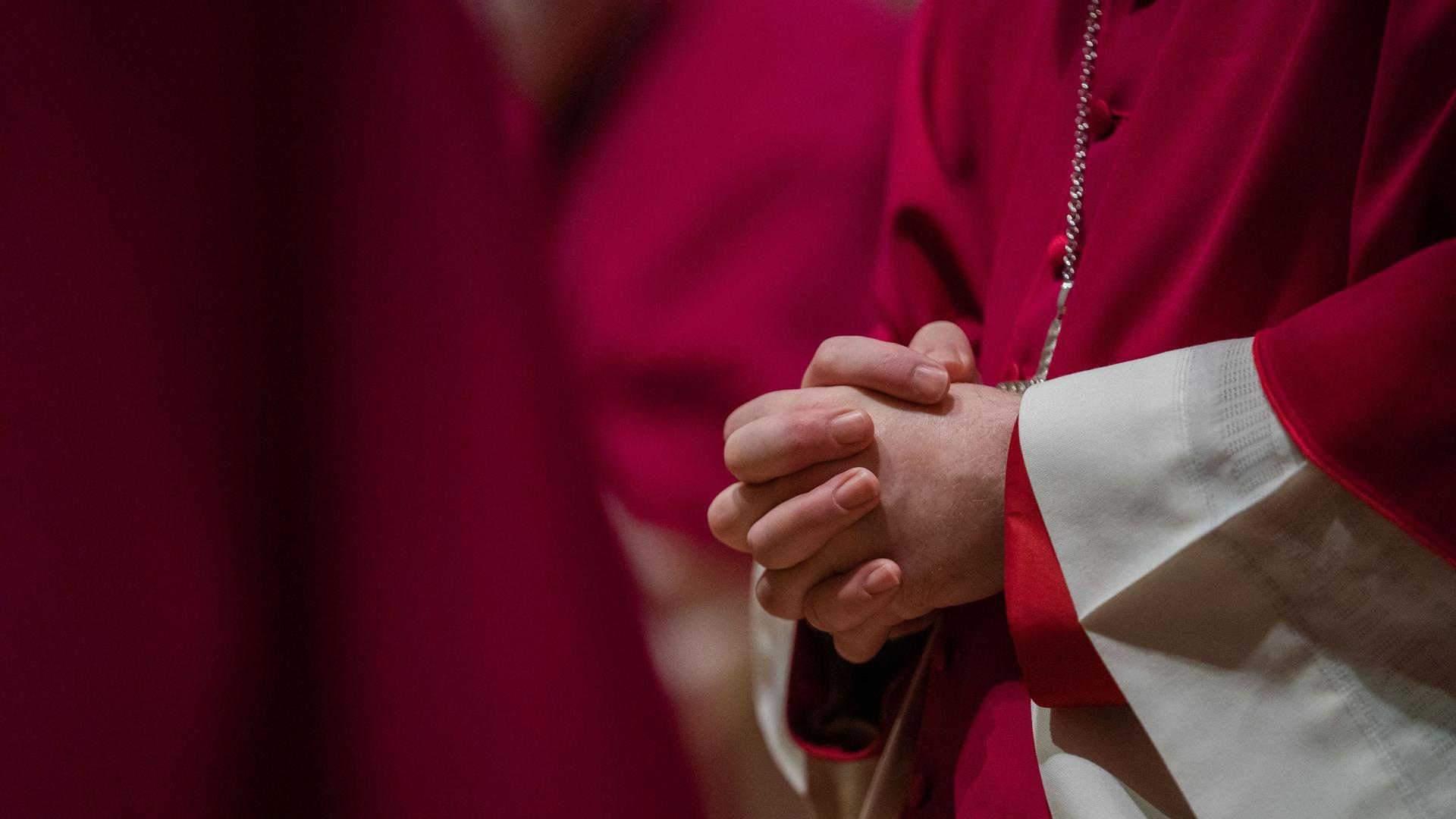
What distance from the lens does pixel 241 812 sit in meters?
0.31

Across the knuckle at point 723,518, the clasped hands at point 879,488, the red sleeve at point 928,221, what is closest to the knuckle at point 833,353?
the clasped hands at point 879,488

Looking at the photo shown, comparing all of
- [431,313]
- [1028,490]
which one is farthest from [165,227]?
[1028,490]

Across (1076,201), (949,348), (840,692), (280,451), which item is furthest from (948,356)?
(280,451)

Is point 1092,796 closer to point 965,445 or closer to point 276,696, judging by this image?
point 965,445

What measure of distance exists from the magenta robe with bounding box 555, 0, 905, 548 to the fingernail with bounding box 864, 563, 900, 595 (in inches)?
14.3

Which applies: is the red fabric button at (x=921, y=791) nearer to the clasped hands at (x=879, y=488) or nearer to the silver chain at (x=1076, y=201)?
the clasped hands at (x=879, y=488)

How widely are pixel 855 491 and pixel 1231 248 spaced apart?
0.24 metres

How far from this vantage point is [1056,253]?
0.66m

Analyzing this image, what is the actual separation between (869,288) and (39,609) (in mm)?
761

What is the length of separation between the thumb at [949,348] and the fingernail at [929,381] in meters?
0.07

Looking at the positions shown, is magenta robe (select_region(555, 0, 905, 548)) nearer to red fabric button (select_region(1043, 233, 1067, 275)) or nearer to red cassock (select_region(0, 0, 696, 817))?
red fabric button (select_region(1043, 233, 1067, 275))

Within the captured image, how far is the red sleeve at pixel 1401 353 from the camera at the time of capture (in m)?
0.44

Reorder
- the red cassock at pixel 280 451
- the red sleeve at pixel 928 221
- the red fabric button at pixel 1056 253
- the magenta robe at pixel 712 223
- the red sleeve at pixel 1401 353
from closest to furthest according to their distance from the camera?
the red cassock at pixel 280 451
the red sleeve at pixel 1401 353
the red fabric button at pixel 1056 253
the red sleeve at pixel 928 221
the magenta robe at pixel 712 223

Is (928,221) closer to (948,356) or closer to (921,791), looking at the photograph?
(948,356)
